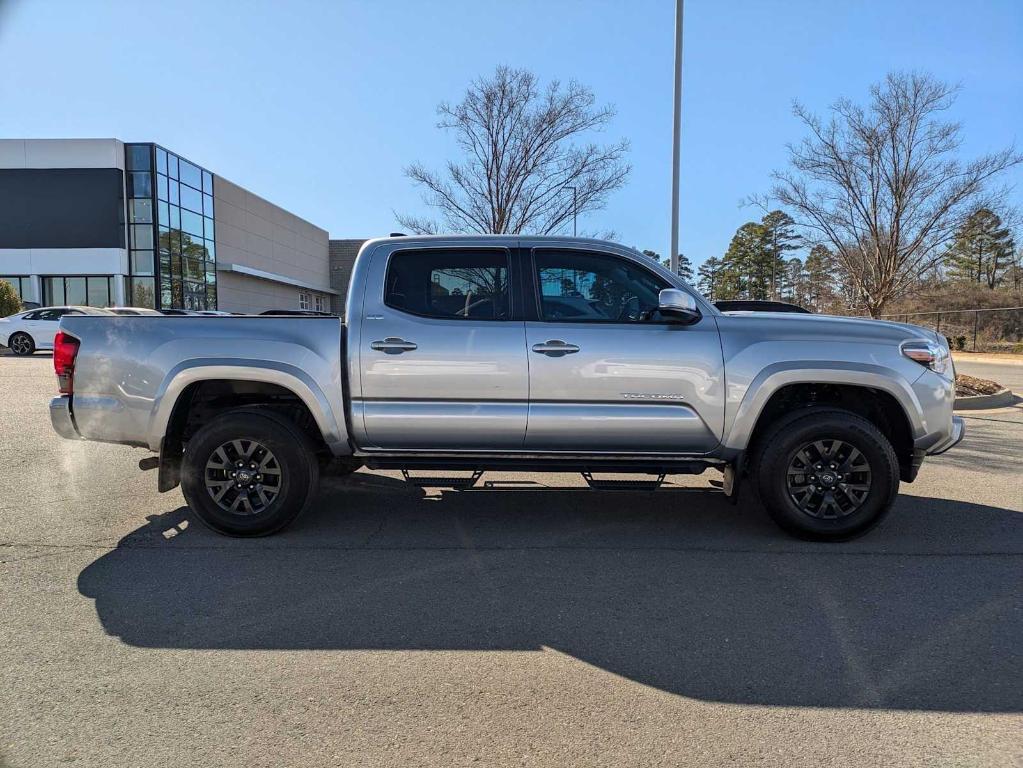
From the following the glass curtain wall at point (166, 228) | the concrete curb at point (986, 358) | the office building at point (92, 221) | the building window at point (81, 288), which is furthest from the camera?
Answer: the building window at point (81, 288)

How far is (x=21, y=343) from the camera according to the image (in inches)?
834

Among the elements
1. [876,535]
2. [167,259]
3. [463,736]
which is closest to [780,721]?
[463,736]

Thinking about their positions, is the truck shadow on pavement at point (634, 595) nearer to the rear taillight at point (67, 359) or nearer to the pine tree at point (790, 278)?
the rear taillight at point (67, 359)

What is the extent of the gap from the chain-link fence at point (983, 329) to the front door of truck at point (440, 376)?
32.7 metres

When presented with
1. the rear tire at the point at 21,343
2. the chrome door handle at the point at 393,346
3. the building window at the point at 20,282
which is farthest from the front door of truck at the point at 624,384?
the building window at the point at 20,282

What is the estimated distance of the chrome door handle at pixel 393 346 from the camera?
15.4 ft

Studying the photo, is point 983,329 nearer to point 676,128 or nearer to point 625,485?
point 676,128

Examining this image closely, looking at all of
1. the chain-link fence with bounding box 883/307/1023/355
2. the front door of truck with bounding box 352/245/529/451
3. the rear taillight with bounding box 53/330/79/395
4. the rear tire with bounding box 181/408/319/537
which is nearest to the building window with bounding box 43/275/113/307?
the rear taillight with bounding box 53/330/79/395

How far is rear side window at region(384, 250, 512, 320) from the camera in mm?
4848

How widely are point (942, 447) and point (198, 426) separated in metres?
5.43

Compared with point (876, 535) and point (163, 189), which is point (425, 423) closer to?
point (876, 535)

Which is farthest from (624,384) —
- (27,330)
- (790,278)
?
(790,278)

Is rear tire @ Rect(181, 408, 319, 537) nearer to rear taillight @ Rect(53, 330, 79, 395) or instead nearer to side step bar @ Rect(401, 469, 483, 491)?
side step bar @ Rect(401, 469, 483, 491)

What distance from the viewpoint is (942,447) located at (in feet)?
15.8
